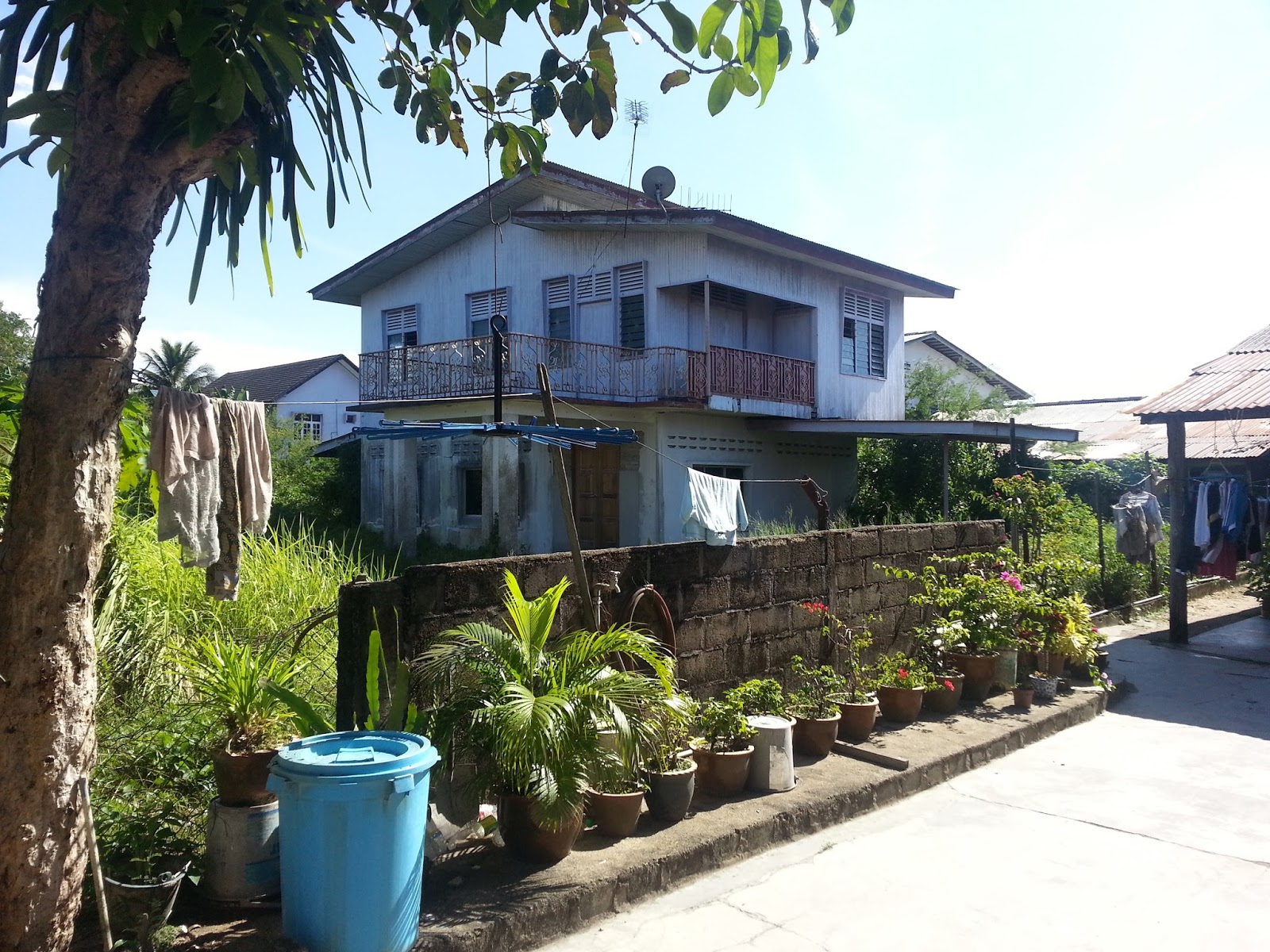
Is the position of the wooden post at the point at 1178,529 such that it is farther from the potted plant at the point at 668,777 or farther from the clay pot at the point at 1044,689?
the potted plant at the point at 668,777

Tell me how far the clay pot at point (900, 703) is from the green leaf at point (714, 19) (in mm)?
5645

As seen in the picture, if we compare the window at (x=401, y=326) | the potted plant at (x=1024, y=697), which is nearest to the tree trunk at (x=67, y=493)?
the potted plant at (x=1024, y=697)

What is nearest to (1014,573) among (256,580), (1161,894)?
(1161,894)

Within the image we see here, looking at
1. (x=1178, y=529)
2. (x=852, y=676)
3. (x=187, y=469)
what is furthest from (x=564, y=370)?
(x=187, y=469)

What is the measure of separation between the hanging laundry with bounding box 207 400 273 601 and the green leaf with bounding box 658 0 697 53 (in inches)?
95.5

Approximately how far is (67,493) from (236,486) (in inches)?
41.9

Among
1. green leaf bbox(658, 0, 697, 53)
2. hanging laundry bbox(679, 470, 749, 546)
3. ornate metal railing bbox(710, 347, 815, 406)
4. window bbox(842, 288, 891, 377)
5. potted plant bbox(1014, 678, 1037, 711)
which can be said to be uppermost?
window bbox(842, 288, 891, 377)

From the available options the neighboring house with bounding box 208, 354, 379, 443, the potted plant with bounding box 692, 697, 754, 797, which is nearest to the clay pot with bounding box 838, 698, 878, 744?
the potted plant with bounding box 692, 697, 754, 797

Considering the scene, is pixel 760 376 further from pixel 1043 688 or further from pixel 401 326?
pixel 1043 688

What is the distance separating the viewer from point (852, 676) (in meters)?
7.44

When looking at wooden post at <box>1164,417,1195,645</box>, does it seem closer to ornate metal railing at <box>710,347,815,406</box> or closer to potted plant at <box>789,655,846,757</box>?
ornate metal railing at <box>710,347,815,406</box>

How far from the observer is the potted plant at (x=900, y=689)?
7.41 metres

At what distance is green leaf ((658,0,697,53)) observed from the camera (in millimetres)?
3441

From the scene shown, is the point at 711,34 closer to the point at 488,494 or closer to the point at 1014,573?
the point at 1014,573
